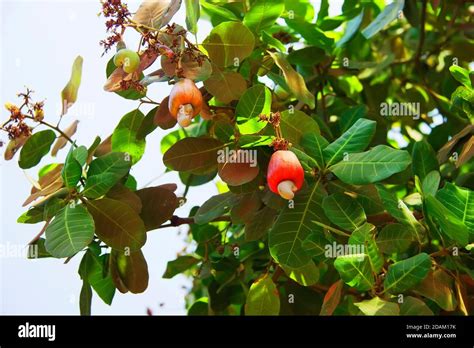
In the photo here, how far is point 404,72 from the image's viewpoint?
6.69 feet

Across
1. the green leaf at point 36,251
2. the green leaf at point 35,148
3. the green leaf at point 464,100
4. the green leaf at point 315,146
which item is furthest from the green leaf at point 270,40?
the green leaf at point 36,251

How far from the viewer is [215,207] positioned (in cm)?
141

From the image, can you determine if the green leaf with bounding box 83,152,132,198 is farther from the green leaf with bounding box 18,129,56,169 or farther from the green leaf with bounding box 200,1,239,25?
the green leaf with bounding box 200,1,239,25

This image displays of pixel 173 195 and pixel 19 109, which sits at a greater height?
pixel 19 109

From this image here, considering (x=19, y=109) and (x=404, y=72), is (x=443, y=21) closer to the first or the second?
(x=404, y=72)

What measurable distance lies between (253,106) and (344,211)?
233mm

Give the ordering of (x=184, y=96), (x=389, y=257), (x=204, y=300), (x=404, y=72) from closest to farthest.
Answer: (x=184, y=96) → (x=389, y=257) → (x=204, y=300) → (x=404, y=72)

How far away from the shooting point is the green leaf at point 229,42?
1.30 metres

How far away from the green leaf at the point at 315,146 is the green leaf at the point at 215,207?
0.63 feet

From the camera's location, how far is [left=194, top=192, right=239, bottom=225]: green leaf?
1.39 m

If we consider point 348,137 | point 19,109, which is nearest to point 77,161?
point 19,109
